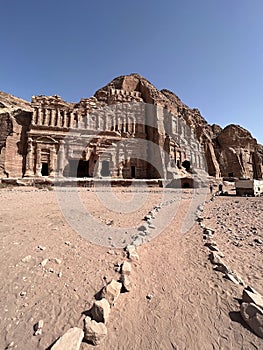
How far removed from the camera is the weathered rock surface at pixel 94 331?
1.94m

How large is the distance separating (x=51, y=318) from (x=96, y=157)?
2608cm

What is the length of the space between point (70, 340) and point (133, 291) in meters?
1.16

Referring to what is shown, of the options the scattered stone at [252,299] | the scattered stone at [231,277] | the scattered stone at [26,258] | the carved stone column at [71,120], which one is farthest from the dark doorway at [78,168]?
the scattered stone at [252,299]

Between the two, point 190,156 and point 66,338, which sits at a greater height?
point 190,156

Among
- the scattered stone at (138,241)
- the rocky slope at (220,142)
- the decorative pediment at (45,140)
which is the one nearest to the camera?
the scattered stone at (138,241)

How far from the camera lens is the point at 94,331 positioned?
1.98m

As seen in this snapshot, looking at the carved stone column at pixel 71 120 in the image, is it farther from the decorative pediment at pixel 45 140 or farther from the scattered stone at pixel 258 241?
the scattered stone at pixel 258 241

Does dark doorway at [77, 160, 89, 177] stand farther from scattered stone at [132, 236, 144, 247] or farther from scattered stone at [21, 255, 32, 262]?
scattered stone at [21, 255, 32, 262]

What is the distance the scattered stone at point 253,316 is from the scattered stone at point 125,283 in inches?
59.2

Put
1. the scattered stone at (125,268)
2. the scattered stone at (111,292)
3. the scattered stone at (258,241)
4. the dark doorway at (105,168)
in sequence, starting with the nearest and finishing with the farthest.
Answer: the scattered stone at (111,292), the scattered stone at (125,268), the scattered stone at (258,241), the dark doorway at (105,168)

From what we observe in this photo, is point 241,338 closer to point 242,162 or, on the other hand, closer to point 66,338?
point 66,338

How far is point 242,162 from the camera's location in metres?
38.1

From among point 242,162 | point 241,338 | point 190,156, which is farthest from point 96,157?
point 242,162

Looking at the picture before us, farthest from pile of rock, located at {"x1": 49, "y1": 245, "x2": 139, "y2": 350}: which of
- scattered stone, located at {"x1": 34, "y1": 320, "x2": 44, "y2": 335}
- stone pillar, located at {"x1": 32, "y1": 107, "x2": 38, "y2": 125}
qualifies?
stone pillar, located at {"x1": 32, "y1": 107, "x2": 38, "y2": 125}
